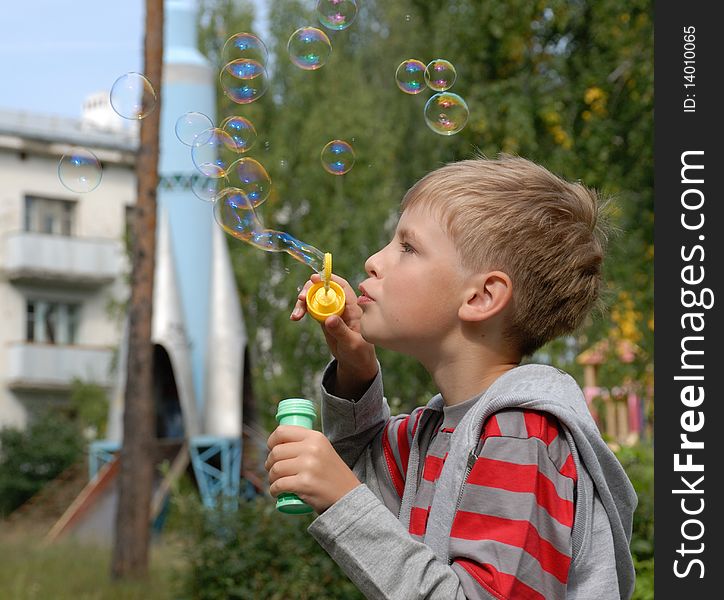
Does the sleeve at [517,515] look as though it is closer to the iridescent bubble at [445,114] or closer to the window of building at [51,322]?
the iridescent bubble at [445,114]

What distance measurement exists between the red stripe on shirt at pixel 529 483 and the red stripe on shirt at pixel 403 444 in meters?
0.53

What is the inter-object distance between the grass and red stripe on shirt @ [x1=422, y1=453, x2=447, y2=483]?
213 inches

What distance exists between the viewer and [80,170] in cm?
445

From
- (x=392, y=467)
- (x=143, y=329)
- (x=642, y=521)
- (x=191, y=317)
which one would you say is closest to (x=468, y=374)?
(x=392, y=467)

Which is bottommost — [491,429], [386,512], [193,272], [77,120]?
[386,512]

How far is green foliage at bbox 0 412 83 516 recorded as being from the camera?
953 inches

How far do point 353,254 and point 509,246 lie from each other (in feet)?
56.8

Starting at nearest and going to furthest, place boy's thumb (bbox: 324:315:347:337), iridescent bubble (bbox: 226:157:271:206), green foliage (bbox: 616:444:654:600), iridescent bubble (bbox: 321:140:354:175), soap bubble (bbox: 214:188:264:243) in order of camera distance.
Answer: boy's thumb (bbox: 324:315:347:337), soap bubble (bbox: 214:188:264:243), iridescent bubble (bbox: 226:157:271:206), iridescent bubble (bbox: 321:140:354:175), green foliage (bbox: 616:444:654:600)

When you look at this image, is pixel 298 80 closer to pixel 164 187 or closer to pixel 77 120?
pixel 164 187

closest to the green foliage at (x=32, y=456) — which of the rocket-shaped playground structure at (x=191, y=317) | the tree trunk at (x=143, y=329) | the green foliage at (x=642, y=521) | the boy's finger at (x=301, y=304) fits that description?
the rocket-shaped playground structure at (x=191, y=317)

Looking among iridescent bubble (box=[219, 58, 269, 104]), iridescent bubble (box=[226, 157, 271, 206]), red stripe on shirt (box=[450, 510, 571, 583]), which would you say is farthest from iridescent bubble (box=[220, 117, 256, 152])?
red stripe on shirt (box=[450, 510, 571, 583])

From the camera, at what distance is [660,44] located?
760cm

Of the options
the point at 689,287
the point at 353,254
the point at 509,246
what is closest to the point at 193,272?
the point at 353,254

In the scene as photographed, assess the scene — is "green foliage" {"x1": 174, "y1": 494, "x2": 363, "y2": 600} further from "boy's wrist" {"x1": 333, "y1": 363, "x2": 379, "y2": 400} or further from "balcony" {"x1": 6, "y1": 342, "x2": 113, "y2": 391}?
"balcony" {"x1": 6, "y1": 342, "x2": 113, "y2": 391}
